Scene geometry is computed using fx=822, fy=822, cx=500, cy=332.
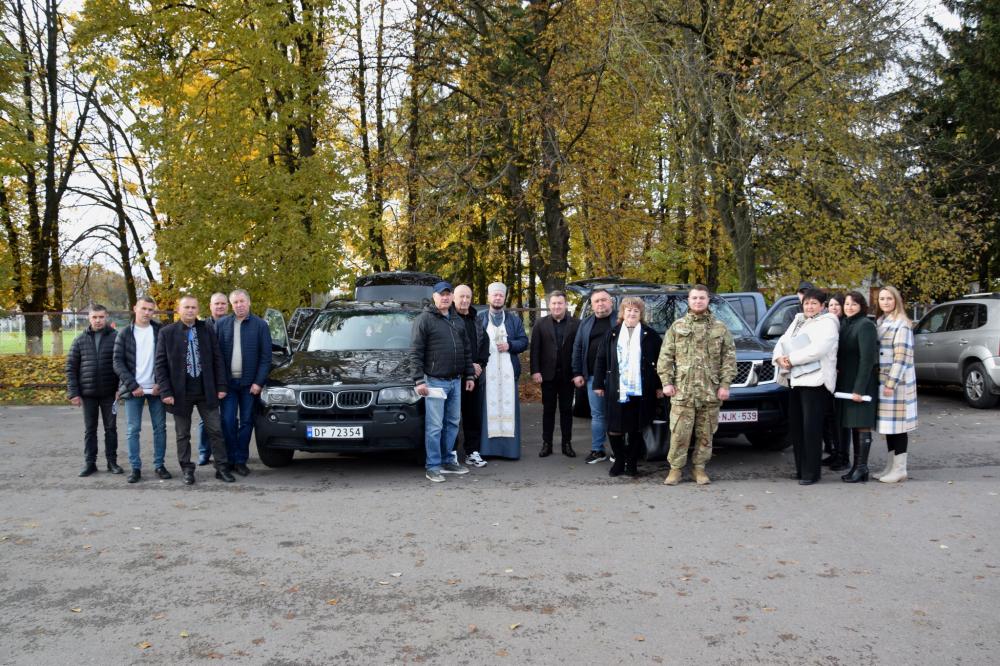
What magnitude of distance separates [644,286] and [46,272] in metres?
20.7

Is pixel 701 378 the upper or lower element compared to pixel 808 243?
lower

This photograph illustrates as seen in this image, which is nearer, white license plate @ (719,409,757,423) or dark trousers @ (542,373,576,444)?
white license plate @ (719,409,757,423)

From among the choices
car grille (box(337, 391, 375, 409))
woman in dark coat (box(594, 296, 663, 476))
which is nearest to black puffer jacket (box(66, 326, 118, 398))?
car grille (box(337, 391, 375, 409))

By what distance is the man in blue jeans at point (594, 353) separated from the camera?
8984 mm

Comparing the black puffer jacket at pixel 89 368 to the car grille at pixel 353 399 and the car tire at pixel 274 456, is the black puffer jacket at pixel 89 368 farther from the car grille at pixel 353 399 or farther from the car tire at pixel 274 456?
the car grille at pixel 353 399

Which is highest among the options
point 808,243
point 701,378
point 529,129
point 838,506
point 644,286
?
point 529,129

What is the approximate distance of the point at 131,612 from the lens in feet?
15.1

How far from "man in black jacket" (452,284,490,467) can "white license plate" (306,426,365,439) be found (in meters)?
A: 1.43

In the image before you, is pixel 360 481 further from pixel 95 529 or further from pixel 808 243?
pixel 808 243

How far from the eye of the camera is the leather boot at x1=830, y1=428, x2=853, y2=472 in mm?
8422

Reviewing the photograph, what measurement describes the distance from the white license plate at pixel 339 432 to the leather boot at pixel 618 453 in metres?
2.47

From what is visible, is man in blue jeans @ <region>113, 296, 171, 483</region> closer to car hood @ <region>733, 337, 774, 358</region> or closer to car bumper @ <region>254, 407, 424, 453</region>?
car bumper @ <region>254, 407, 424, 453</region>

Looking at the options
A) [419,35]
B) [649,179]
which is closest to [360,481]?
[419,35]

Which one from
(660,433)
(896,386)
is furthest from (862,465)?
(660,433)
